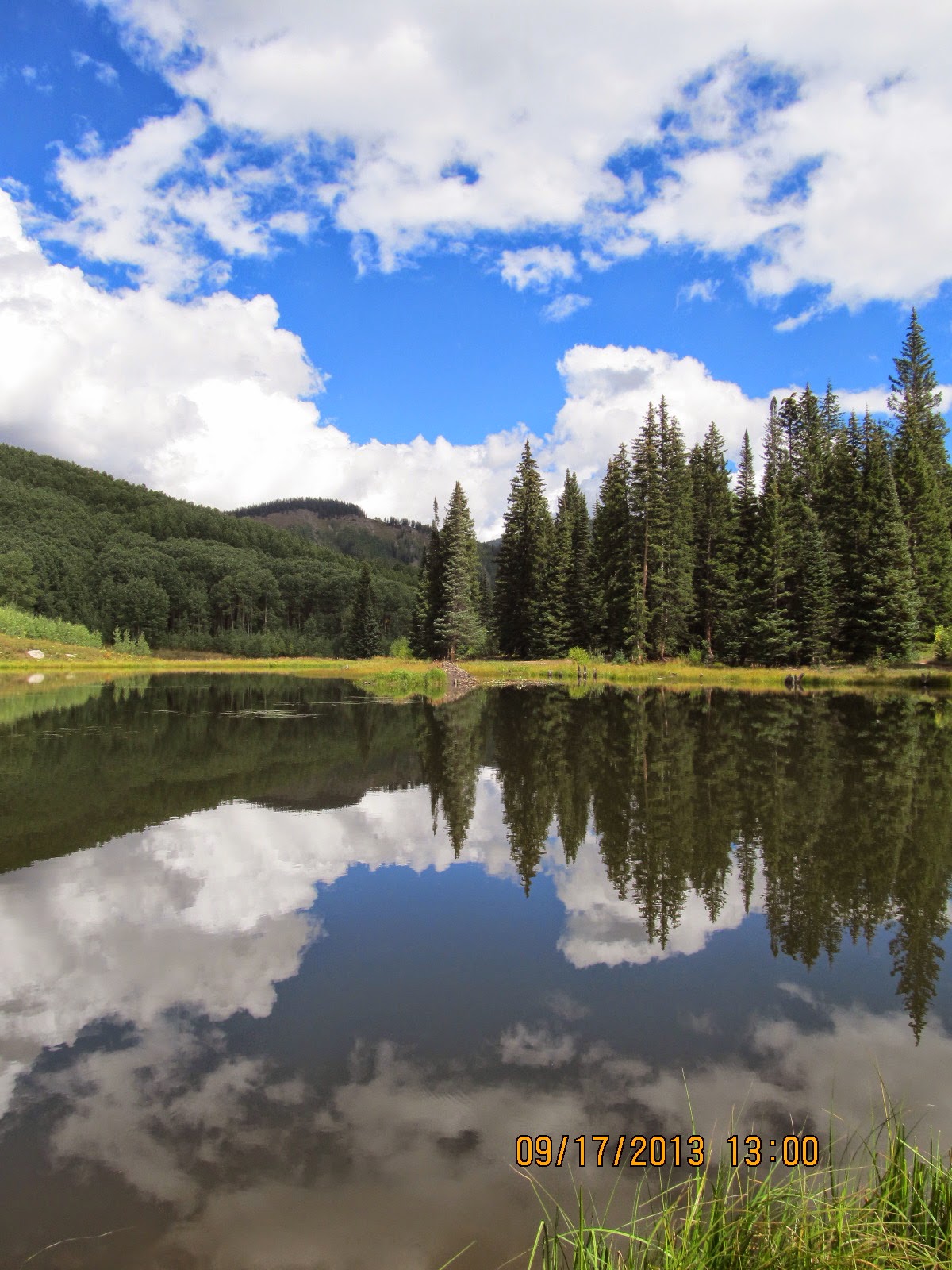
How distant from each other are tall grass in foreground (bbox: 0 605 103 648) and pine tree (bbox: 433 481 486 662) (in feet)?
141

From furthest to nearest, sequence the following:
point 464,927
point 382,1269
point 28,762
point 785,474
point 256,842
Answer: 1. point 785,474
2. point 28,762
3. point 256,842
4. point 464,927
5. point 382,1269

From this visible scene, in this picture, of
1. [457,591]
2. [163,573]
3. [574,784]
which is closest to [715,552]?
[457,591]

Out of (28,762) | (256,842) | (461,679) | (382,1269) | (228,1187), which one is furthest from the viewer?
(461,679)

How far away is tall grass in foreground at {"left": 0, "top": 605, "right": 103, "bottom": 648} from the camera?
7738 cm

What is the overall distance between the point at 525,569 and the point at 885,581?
3089 cm

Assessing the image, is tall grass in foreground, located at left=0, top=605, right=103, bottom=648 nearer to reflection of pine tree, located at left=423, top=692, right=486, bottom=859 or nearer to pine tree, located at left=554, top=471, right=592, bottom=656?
pine tree, located at left=554, top=471, right=592, bottom=656

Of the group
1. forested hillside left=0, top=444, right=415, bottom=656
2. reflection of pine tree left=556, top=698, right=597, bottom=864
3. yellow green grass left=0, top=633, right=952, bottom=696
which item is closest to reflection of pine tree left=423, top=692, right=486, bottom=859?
reflection of pine tree left=556, top=698, right=597, bottom=864

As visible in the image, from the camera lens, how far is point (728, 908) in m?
8.12

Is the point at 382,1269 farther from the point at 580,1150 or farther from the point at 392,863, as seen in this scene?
the point at 392,863

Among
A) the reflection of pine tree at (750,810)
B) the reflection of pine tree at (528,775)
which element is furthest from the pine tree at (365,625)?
the reflection of pine tree at (750,810)

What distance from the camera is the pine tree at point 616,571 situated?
5688 centimetres

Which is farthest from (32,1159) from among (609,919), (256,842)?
(256,842)

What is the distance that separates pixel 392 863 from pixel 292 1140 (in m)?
5.84
